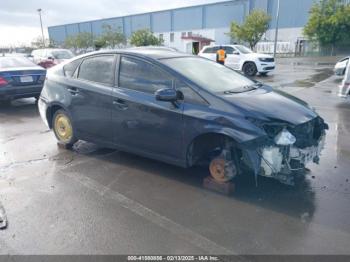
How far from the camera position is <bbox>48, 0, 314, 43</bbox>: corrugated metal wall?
49.1 metres

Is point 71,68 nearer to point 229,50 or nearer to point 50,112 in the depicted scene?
point 50,112

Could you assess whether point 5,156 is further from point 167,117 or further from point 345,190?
point 345,190

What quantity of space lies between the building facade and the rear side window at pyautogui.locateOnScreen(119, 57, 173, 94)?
35599 millimetres

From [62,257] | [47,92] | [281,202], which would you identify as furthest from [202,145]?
[47,92]

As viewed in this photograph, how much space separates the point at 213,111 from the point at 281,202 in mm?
1290

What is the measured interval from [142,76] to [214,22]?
56053 mm

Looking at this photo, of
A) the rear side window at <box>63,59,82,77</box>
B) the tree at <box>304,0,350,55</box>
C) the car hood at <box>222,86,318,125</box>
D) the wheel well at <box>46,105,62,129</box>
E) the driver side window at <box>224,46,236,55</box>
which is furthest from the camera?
the tree at <box>304,0,350,55</box>

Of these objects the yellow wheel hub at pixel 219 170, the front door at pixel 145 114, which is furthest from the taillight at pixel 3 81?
the yellow wheel hub at pixel 219 170

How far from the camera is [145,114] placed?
4164 millimetres

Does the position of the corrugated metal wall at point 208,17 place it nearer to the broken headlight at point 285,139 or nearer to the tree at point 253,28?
the tree at point 253,28

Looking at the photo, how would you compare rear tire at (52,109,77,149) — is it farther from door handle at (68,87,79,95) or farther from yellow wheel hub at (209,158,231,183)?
yellow wheel hub at (209,158,231,183)

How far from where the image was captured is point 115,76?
453 cm

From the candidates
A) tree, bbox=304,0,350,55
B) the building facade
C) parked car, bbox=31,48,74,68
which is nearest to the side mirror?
parked car, bbox=31,48,74,68

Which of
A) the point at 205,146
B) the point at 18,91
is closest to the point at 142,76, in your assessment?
the point at 205,146
